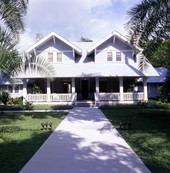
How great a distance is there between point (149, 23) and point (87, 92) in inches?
603

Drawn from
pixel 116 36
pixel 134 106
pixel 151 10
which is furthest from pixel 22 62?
pixel 116 36

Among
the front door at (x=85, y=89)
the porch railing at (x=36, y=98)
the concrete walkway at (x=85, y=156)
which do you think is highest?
the front door at (x=85, y=89)

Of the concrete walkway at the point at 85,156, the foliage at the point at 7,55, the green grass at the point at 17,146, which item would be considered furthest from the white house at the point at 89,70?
the concrete walkway at the point at 85,156

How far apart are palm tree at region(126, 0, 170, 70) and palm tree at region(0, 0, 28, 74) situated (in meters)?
5.42

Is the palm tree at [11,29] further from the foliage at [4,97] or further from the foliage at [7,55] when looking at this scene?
the foliage at [4,97]

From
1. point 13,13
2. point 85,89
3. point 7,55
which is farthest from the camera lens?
point 85,89

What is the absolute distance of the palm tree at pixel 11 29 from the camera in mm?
8164

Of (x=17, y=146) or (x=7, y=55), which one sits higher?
(x=7, y=55)

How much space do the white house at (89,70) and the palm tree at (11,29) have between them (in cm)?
811

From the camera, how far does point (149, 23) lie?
964 centimetres

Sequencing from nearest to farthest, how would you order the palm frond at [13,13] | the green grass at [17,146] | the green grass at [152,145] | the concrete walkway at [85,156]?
1. the concrete walkway at [85,156]
2. the green grass at [152,145]
3. the green grass at [17,146]
4. the palm frond at [13,13]

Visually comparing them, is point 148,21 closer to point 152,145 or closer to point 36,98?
point 152,145

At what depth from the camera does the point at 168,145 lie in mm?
6742

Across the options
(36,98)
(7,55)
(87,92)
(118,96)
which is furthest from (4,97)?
(7,55)
